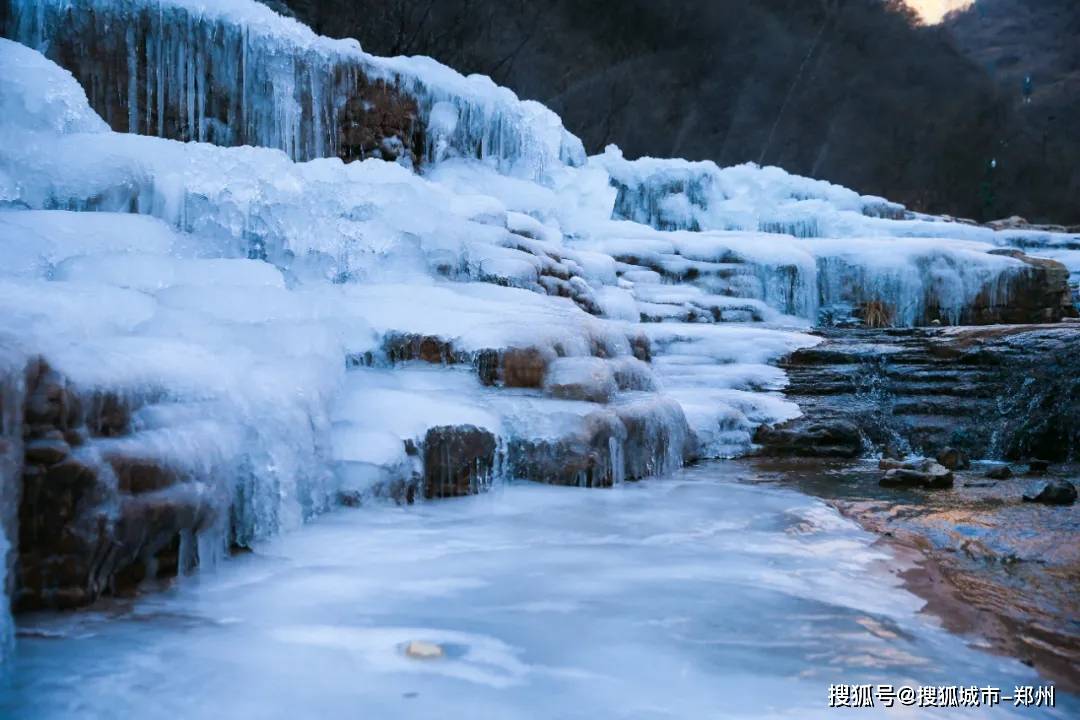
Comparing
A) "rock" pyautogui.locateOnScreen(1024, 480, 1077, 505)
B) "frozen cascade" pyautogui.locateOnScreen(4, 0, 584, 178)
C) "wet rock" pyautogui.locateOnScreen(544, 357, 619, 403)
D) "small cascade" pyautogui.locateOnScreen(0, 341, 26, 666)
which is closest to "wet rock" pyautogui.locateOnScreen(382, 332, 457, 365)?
"wet rock" pyautogui.locateOnScreen(544, 357, 619, 403)

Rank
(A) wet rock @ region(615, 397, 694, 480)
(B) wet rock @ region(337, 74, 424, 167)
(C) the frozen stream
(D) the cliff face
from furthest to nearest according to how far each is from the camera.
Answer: (B) wet rock @ region(337, 74, 424, 167), (D) the cliff face, (A) wet rock @ region(615, 397, 694, 480), (C) the frozen stream

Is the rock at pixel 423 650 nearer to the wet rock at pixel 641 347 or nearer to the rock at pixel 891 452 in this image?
the wet rock at pixel 641 347

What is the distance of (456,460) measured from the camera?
10.3ft

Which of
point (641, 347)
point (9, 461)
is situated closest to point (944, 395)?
point (641, 347)

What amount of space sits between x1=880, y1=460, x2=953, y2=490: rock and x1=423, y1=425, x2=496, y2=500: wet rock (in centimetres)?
179

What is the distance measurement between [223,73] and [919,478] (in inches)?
231

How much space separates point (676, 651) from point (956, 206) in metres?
20.6

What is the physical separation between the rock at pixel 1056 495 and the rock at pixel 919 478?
1.65ft

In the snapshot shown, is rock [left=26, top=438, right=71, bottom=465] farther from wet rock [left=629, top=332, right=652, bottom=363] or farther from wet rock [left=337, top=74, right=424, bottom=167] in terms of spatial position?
wet rock [left=337, top=74, right=424, bottom=167]

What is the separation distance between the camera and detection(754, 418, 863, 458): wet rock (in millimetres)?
4727

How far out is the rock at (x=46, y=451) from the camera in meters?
1.66

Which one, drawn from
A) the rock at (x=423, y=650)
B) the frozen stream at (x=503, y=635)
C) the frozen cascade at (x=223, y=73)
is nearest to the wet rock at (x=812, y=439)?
the frozen stream at (x=503, y=635)

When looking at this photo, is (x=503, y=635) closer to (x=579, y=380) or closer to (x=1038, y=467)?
(x=579, y=380)

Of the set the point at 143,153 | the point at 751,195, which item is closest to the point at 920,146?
the point at 751,195
